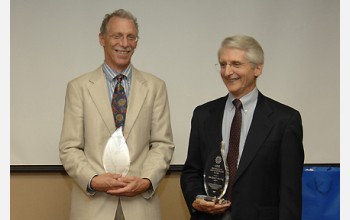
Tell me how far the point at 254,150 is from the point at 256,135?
72 millimetres

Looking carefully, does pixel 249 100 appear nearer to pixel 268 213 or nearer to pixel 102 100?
pixel 268 213

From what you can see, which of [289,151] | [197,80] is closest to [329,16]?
[197,80]

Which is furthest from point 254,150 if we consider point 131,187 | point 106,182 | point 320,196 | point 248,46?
point 320,196


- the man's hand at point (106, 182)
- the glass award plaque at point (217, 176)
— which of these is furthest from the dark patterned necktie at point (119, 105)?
the glass award plaque at point (217, 176)

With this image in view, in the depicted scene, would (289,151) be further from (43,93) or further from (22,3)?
(22,3)

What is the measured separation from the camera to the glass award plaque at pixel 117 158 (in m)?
2.89

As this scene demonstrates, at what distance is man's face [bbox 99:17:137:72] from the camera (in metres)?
2.98

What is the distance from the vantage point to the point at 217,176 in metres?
2.62

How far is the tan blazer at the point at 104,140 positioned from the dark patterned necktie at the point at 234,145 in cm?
43

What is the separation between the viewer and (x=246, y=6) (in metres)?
4.08

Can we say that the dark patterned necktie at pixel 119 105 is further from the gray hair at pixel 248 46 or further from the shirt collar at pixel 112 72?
the gray hair at pixel 248 46

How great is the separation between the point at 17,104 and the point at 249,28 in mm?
1670

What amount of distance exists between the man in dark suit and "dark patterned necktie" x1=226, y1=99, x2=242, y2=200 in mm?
11

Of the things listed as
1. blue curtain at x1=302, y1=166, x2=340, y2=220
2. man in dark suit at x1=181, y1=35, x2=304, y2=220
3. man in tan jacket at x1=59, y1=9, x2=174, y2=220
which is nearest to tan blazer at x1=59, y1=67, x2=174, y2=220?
man in tan jacket at x1=59, y1=9, x2=174, y2=220
